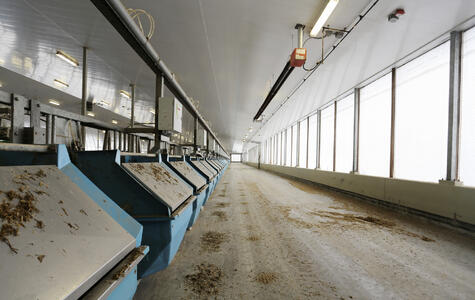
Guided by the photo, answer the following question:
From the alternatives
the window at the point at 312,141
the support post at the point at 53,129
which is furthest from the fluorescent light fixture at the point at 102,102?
the window at the point at 312,141

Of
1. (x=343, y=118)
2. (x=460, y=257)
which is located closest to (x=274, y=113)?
(x=343, y=118)

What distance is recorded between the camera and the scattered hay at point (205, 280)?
1176mm

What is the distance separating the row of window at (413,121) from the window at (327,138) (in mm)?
436

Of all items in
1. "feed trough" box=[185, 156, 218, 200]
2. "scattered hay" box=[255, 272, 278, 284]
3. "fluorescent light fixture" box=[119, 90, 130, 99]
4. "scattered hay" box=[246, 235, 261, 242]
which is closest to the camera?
"scattered hay" box=[255, 272, 278, 284]

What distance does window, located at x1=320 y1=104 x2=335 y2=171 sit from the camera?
6.81 metres

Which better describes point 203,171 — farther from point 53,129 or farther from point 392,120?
point 392,120

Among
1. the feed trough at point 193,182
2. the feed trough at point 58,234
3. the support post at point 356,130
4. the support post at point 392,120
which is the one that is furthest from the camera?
the support post at point 356,130

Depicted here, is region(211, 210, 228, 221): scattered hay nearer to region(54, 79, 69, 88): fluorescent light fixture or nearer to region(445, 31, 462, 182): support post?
region(445, 31, 462, 182): support post

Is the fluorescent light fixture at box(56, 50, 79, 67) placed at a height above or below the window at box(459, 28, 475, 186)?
above

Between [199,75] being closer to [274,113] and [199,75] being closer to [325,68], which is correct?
[325,68]

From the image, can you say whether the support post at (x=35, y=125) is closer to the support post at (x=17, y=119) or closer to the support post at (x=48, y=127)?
the support post at (x=17, y=119)

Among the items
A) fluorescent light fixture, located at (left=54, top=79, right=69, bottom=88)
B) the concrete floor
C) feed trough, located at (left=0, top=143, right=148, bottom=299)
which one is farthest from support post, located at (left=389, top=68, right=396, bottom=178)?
fluorescent light fixture, located at (left=54, top=79, right=69, bottom=88)

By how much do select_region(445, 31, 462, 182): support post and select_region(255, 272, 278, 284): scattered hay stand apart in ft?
10.9

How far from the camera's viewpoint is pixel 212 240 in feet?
6.15
